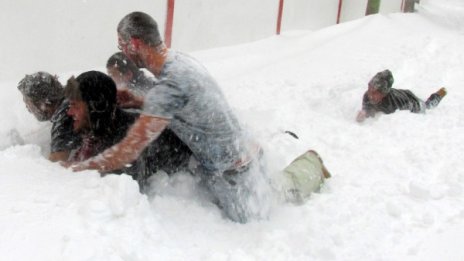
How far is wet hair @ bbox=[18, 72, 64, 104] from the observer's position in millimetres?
3400

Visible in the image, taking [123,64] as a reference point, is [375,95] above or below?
below

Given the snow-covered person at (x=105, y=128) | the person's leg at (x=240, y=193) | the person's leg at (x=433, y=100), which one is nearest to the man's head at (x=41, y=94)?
the snow-covered person at (x=105, y=128)

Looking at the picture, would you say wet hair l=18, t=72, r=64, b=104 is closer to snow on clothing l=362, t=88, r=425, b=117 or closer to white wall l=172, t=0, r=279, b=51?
white wall l=172, t=0, r=279, b=51

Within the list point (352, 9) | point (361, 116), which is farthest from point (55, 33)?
point (352, 9)

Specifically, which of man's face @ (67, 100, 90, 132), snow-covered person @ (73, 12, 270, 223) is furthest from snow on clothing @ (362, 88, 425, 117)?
man's face @ (67, 100, 90, 132)

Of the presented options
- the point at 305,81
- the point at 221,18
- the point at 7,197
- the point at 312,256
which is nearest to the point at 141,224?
the point at 7,197

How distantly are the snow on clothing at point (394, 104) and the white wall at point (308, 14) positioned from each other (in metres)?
4.05

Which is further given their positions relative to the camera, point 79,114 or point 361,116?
point 361,116

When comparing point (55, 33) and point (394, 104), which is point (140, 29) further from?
point (394, 104)

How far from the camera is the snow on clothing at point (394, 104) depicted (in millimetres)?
5461

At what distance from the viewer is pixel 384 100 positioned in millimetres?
5488

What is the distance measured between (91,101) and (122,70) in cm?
87

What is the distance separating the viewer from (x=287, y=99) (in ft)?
19.4

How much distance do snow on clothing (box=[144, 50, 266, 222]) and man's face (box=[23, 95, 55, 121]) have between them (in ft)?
3.25
